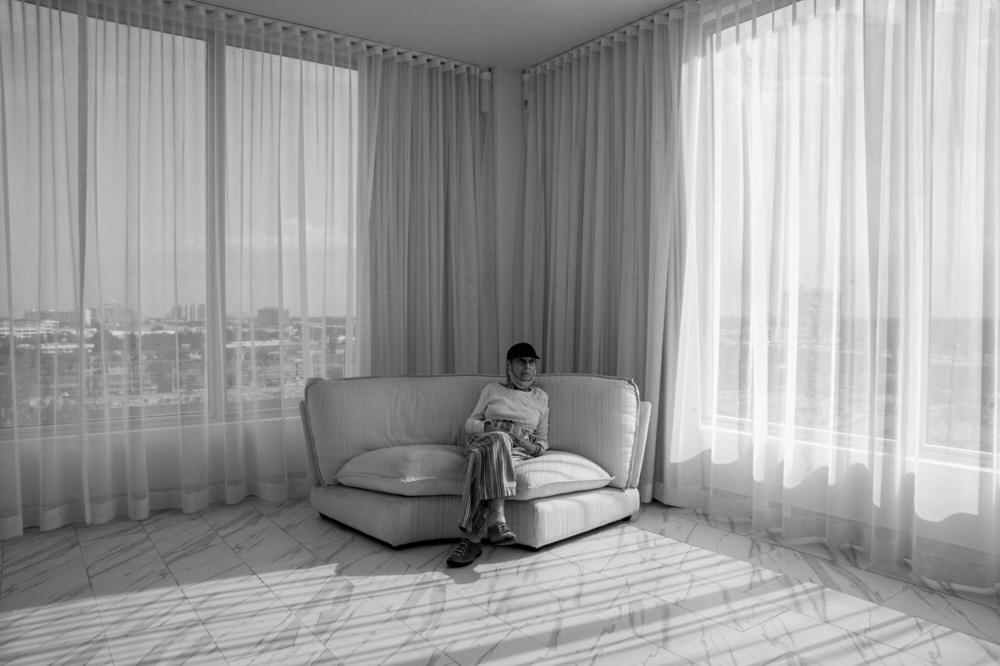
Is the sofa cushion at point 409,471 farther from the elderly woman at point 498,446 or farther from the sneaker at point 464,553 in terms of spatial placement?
the sneaker at point 464,553

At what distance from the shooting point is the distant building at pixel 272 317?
14.3 feet

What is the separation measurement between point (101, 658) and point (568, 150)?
12.8ft

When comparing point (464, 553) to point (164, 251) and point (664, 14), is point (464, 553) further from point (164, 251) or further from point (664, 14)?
point (664, 14)

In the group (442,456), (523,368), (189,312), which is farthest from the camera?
(189,312)

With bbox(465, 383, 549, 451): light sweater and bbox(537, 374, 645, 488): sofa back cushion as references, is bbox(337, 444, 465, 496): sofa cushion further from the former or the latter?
bbox(537, 374, 645, 488): sofa back cushion

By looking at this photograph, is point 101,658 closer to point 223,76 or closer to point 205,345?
point 205,345

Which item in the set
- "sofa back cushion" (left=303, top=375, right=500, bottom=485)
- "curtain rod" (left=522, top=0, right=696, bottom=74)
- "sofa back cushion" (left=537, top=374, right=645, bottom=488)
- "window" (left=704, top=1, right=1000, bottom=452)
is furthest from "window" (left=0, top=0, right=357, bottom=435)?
"window" (left=704, top=1, right=1000, bottom=452)

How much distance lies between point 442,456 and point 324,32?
9.12ft

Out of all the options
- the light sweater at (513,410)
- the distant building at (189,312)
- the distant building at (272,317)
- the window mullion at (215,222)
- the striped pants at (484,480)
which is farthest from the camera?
the distant building at (272,317)

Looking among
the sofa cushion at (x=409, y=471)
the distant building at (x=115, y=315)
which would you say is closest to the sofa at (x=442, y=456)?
the sofa cushion at (x=409, y=471)

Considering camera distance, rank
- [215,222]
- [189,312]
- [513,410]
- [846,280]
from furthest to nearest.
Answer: [215,222] < [189,312] < [513,410] < [846,280]

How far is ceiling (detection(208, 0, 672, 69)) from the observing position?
409 cm

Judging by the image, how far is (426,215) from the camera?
4.93 m

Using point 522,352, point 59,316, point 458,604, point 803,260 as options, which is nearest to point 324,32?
point 59,316
